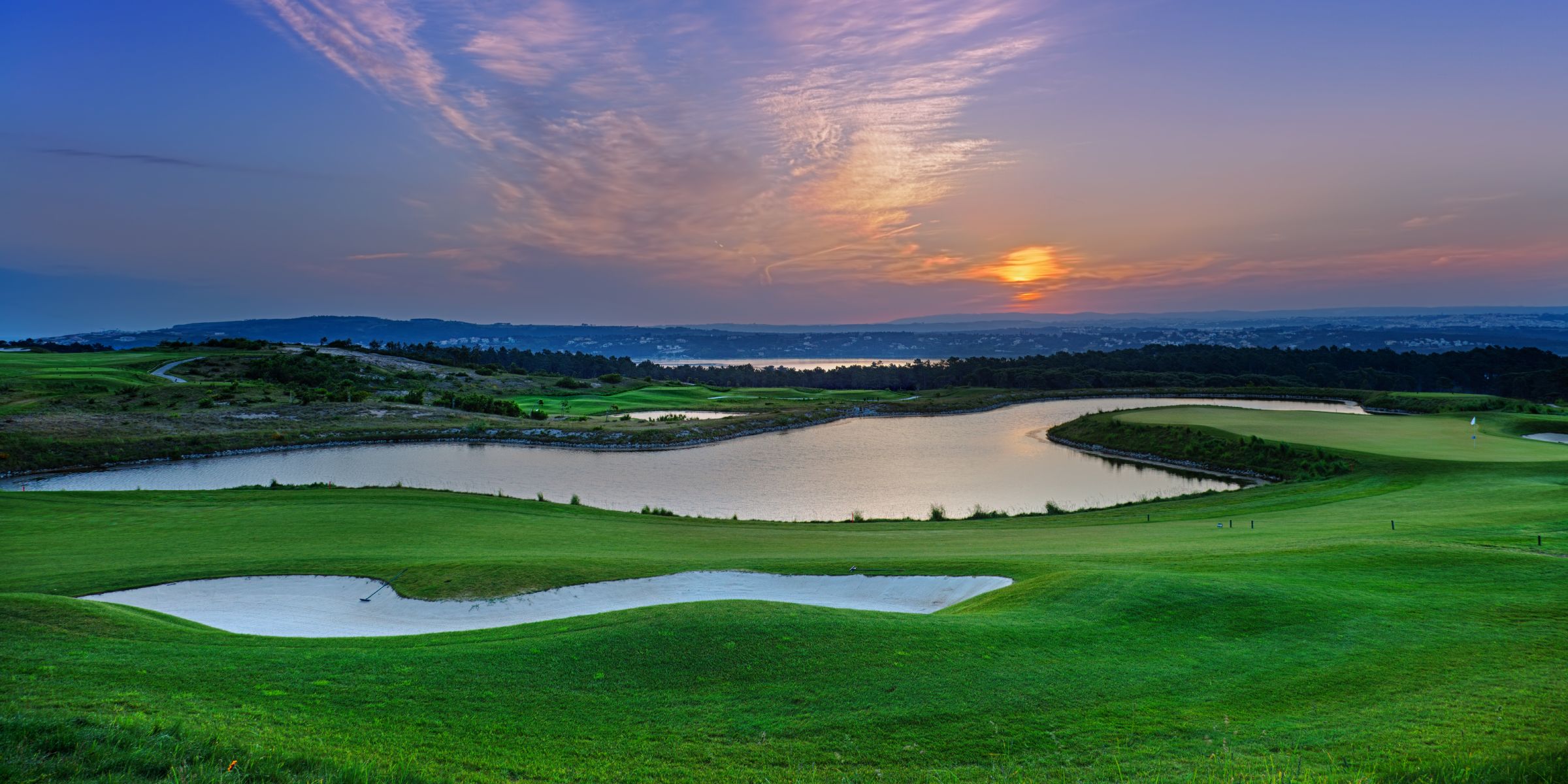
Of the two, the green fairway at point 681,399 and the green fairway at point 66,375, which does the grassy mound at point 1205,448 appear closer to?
the green fairway at point 681,399

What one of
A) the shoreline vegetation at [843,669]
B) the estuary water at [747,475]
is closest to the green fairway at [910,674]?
the shoreline vegetation at [843,669]

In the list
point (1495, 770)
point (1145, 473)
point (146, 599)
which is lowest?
point (1145, 473)

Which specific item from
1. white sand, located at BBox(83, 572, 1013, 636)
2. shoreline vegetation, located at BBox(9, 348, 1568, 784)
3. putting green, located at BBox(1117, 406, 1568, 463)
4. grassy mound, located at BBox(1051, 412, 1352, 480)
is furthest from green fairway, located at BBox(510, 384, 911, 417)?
shoreline vegetation, located at BBox(9, 348, 1568, 784)

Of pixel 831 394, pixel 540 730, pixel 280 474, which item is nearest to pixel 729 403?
pixel 831 394

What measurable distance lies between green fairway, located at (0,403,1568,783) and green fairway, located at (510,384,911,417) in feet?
188

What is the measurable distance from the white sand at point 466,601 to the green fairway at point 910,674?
0.52 m

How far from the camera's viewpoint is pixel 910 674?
24.7 feet

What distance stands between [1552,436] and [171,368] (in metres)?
106

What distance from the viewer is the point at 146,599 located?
12516mm

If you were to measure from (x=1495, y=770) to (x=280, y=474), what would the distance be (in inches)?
1736

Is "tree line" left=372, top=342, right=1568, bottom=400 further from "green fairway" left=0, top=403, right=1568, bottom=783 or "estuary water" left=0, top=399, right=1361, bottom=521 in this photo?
"green fairway" left=0, top=403, right=1568, bottom=783

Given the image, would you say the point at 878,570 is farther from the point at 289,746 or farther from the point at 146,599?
the point at 146,599

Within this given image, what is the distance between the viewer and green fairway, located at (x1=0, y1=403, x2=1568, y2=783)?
5.61 meters

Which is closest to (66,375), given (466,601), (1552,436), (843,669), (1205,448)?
(466,601)
